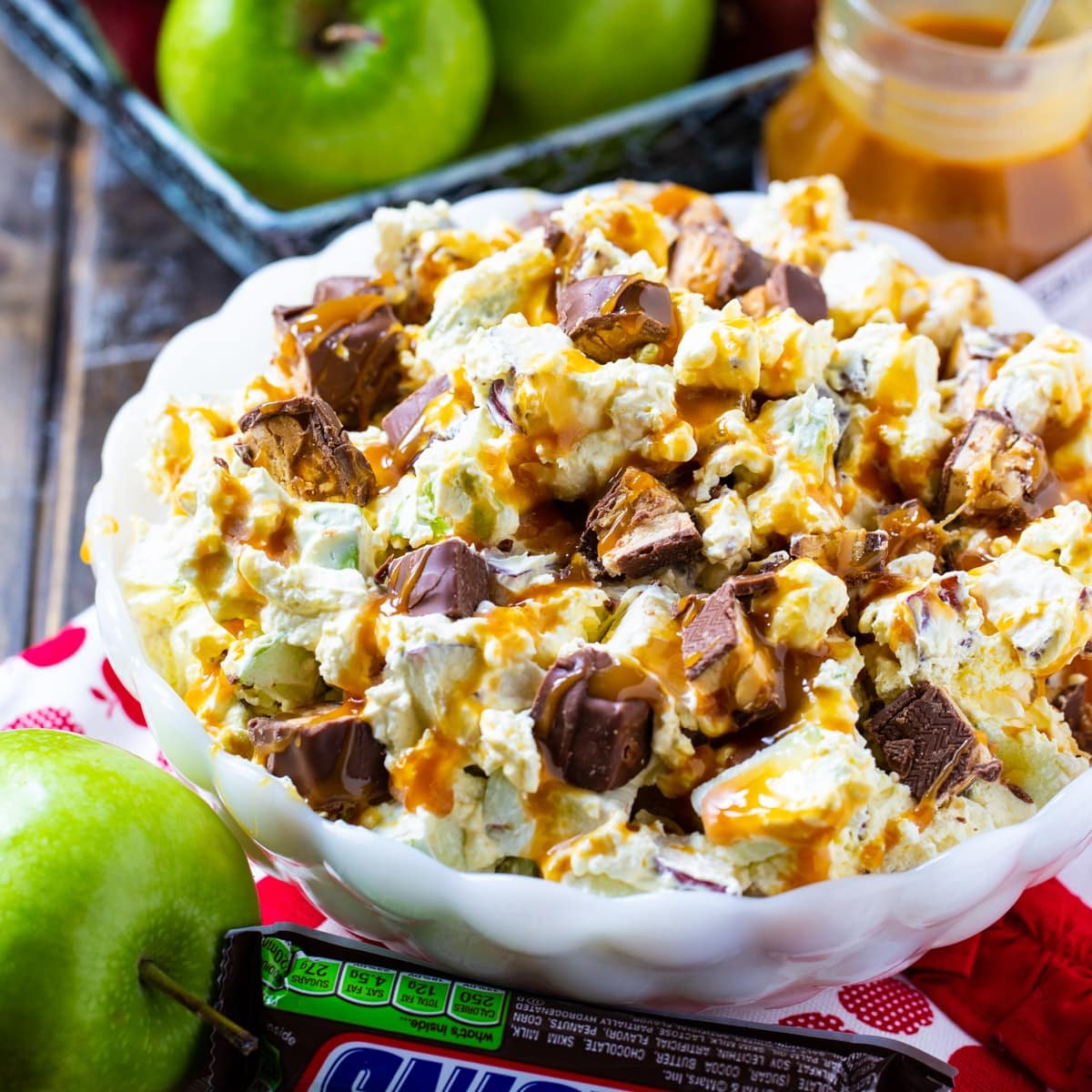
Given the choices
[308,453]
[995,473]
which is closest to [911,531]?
[995,473]

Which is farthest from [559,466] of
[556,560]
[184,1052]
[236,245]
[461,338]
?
[236,245]

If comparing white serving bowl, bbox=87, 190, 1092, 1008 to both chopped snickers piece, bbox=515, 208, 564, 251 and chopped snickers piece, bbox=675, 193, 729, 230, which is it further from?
chopped snickers piece, bbox=675, 193, 729, 230

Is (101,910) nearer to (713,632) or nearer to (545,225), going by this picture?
(713,632)

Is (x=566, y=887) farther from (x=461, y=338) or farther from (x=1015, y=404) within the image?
A: (x=1015, y=404)

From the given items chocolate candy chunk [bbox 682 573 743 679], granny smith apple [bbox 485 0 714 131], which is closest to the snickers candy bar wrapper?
chocolate candy chunk [bbox 682 573 743 679]

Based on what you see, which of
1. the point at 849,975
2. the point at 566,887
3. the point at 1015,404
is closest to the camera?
the point at 566,887

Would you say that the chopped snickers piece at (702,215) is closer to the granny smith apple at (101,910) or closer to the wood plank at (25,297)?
the granny smith apple at (101,910)
